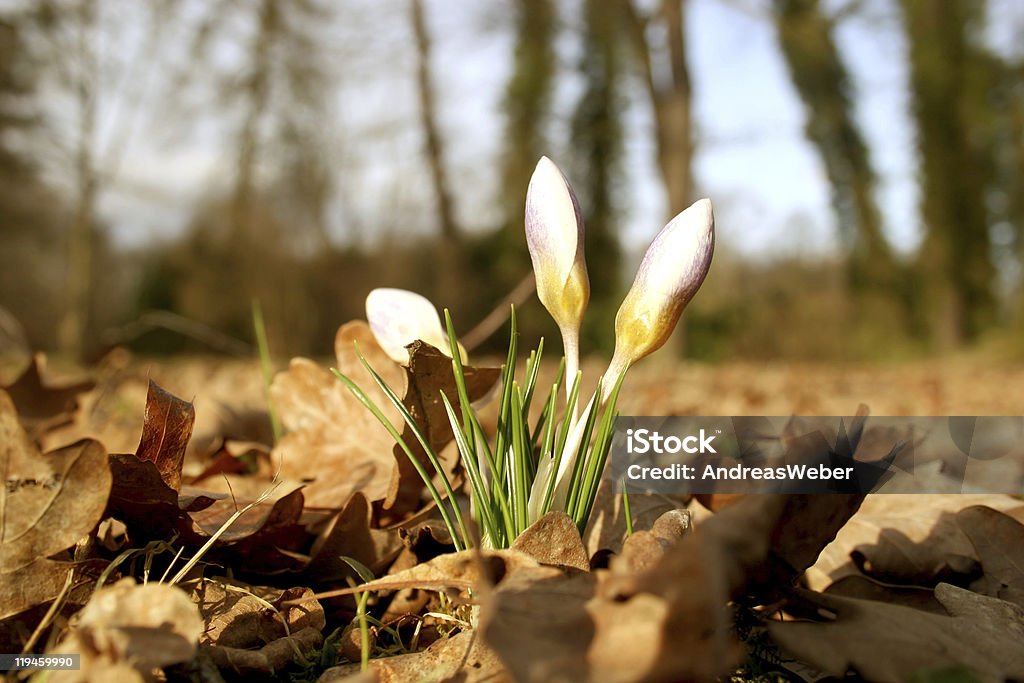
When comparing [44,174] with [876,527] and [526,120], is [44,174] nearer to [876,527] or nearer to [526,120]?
[526,120]

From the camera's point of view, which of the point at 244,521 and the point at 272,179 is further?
the point at 272,179

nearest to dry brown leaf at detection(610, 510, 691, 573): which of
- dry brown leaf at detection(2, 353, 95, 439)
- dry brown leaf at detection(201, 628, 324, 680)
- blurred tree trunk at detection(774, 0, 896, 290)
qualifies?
dry brown leaf at detection(201, 628, 324, 680)

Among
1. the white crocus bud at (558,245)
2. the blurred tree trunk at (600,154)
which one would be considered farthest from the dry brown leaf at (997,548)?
the blurred tree trunk at (600,154)

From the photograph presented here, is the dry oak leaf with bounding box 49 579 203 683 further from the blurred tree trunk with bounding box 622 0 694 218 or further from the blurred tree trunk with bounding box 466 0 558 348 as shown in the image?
the blurred tree trunk with bounding box 466 0 558 348

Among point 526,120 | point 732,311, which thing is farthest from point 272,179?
point 732,311

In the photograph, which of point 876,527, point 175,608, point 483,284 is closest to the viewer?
point 175,608

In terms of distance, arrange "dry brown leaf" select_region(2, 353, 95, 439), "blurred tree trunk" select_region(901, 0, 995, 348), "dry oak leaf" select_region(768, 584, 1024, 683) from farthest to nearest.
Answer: "blurred tree trunk" select_region(901, 0, 995, 348) → "dry brown leaf" select_region(2, 353, 95, 439) → "dry oak leaf" select_region(768, 584, 1024, 683)

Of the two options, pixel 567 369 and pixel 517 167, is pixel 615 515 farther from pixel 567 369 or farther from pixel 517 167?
pixel 517 167

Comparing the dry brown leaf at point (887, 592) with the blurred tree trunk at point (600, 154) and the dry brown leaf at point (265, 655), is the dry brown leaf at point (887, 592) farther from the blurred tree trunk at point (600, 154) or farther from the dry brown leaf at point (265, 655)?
the blurred tree trunk at point (600, 154)
